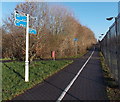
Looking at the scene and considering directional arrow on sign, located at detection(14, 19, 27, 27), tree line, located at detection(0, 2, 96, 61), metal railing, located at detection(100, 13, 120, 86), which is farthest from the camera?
tree line, located at detection(0, 2, 96, 61)

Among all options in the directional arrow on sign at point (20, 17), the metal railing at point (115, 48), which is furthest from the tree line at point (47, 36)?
the metal railing at point (115, 48)

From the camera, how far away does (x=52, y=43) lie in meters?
22.9

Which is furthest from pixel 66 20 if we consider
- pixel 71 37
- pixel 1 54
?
pixel 1 54

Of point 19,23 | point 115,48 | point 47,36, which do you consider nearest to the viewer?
point 115,48

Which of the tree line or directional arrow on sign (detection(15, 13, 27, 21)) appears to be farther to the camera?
the tree line

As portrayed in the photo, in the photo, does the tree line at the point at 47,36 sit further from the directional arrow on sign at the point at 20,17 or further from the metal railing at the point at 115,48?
the metal railing at the point at 115,48

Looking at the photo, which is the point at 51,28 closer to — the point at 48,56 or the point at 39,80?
the point at 48,56

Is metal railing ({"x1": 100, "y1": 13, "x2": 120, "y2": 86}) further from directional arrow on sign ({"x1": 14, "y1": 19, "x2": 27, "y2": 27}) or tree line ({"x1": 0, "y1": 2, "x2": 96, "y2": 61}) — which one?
tree line ({"x1": 0, "y1": 2, "x2": 96, "y2": 61})

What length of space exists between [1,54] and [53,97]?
19625 mm

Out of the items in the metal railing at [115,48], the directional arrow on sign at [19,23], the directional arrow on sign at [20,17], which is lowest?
the metal railing at [115,48]

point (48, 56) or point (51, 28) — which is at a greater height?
point (51, 28)

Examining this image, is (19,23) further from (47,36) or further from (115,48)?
(47,36)

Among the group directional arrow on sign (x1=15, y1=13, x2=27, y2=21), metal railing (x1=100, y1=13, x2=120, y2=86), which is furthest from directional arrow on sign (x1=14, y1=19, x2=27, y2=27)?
metal railing (x1=100, y1=13, x2=120, y2=86)

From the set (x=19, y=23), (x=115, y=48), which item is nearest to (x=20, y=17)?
(x=19, y=23)
